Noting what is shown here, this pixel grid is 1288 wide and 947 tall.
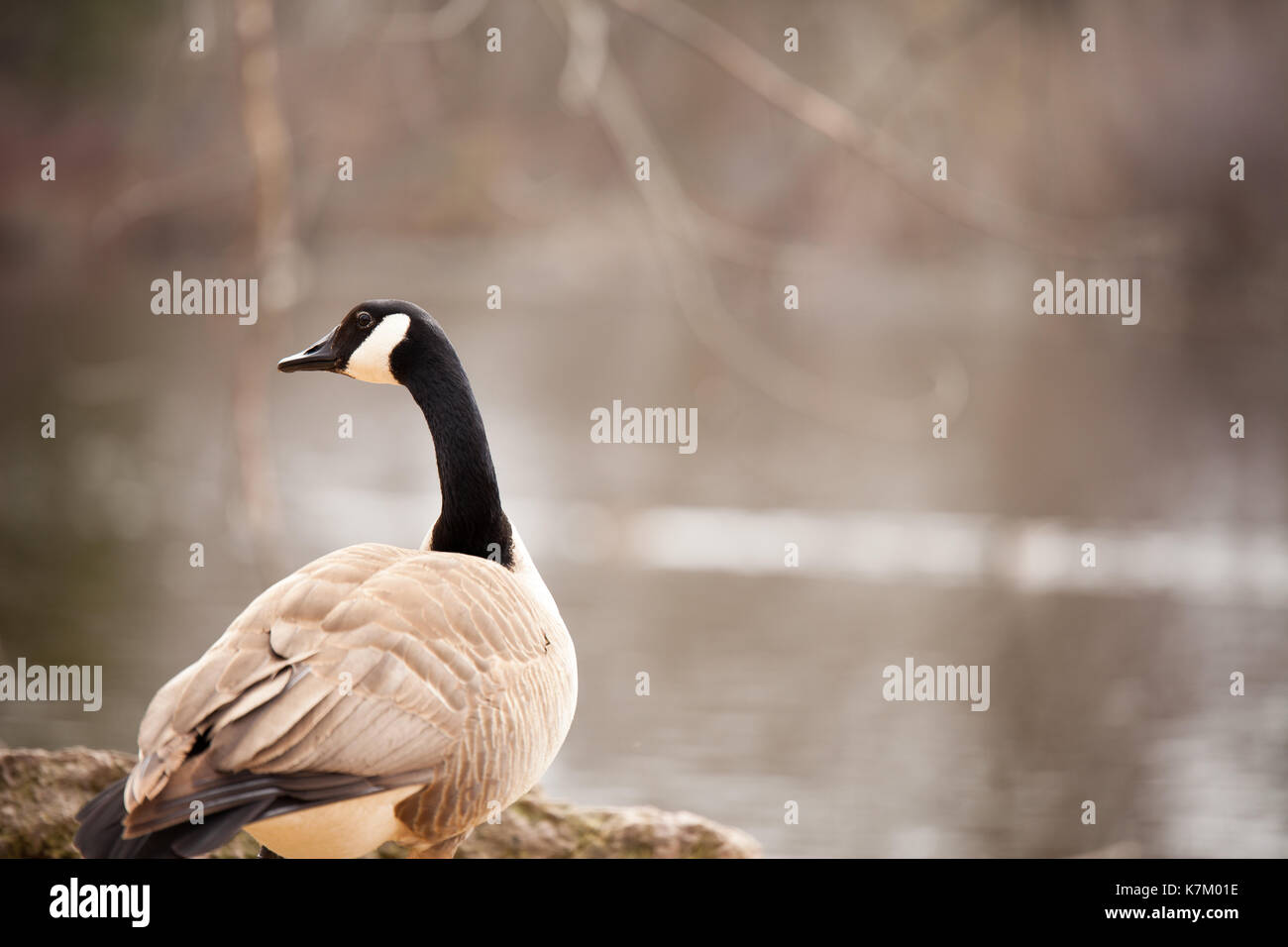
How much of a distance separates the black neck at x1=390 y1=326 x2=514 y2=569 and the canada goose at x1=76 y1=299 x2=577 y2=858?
4.3 inches

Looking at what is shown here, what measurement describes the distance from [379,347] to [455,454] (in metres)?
0.38

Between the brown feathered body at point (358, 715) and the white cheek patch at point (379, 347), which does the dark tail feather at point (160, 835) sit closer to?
the brown feathered body at point (358, 715)

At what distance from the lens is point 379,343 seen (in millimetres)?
3855

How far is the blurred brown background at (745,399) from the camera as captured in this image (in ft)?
13.4

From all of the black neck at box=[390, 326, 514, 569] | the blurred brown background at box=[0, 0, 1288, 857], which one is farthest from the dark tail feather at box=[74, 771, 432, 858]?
the black neck at box=[390, 326, 514, 569]

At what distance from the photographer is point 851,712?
9172mm

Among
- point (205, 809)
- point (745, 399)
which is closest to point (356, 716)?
point (205, 809)

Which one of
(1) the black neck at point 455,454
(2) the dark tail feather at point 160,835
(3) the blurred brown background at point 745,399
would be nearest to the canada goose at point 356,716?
(2) the dark tail feather at point 160,835

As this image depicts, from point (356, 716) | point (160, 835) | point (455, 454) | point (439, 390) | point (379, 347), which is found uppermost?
point (379, 347)

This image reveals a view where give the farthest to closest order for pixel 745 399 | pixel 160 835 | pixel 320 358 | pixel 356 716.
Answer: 1. pixel 745 399
2. pixel 320 358
3. pixel 356 716
4. pixel 160 835

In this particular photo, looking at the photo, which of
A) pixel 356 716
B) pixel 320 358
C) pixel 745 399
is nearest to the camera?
pixel 356 716

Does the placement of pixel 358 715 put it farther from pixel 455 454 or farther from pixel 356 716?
pixel 455 454

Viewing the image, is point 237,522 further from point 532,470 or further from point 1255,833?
point 532,470

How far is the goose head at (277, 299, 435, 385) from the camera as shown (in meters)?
3.84
